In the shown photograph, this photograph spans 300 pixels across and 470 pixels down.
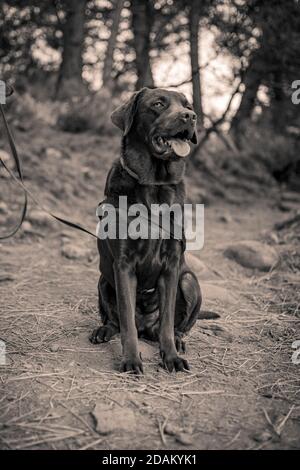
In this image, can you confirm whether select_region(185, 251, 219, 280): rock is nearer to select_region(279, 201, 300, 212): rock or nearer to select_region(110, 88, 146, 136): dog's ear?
select_region(110, 88, 146, 136): dog's ear

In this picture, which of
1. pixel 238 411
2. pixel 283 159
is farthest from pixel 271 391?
pixel 283 159

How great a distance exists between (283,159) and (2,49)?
543cm

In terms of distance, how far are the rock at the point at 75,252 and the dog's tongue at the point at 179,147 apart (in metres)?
2.60

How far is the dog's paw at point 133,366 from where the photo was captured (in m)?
2.77

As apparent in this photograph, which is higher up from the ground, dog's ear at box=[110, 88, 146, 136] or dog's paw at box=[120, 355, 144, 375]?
dog's ear at box=[110, 88, 146, 136]

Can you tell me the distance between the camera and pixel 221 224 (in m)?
7.16

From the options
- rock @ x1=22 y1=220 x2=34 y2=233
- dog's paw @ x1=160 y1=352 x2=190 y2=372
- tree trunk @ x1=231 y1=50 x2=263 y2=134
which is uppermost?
tree trunk @ x1=231 y1=50 x2=263 y2=134

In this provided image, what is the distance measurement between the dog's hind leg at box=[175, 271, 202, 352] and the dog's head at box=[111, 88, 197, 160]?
0.83 meters

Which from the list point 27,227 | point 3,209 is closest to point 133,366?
point 27,227

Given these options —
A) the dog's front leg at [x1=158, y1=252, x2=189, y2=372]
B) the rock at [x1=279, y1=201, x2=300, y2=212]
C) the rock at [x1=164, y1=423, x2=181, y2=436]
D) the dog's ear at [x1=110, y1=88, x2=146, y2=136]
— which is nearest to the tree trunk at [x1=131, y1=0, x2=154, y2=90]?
the rock at [x1=279, y1=201, x2=300, y2=212]

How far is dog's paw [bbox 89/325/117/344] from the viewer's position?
10.5 feet

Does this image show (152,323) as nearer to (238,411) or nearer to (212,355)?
(212,355)

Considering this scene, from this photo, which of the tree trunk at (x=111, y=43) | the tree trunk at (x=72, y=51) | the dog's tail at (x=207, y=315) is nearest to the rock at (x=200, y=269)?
the dog's tail at (x=207, y=315)
